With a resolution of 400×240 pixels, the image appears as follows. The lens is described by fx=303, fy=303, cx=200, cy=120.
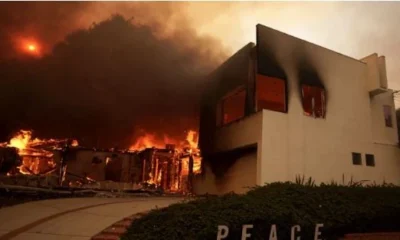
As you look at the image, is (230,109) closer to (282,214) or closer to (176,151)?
(176,151)

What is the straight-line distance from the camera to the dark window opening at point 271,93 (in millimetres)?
13531

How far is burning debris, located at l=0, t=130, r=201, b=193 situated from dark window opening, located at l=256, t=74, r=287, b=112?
6.43 metres

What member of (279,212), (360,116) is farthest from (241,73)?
(279,212)

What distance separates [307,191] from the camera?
27.8 ft

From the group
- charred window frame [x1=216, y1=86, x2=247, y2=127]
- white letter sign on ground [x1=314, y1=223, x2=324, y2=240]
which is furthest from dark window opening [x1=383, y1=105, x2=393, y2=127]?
white letter sign on ground [x1=314, y1=223, x2=324, y2=240]

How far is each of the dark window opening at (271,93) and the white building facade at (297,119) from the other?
0.05m

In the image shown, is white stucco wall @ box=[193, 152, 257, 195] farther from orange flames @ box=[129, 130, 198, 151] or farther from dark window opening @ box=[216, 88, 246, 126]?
orange flames @ box=[129, 130, 198, 151]

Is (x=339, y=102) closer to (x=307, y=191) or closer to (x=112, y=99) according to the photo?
(x=307, y=191)

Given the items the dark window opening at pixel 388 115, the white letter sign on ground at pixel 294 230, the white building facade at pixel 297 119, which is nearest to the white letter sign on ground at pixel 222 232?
the white letter sign on ground at pixel 294 230

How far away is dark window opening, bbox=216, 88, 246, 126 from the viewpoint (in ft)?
54.3

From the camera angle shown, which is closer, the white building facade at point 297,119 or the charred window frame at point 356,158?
the white building facade at point 297,119

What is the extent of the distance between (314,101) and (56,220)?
1169cm

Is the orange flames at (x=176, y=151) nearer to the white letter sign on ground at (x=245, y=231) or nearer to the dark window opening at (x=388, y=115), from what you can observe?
the dark window opening at (x=388, y=115)

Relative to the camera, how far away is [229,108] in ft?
55.9
